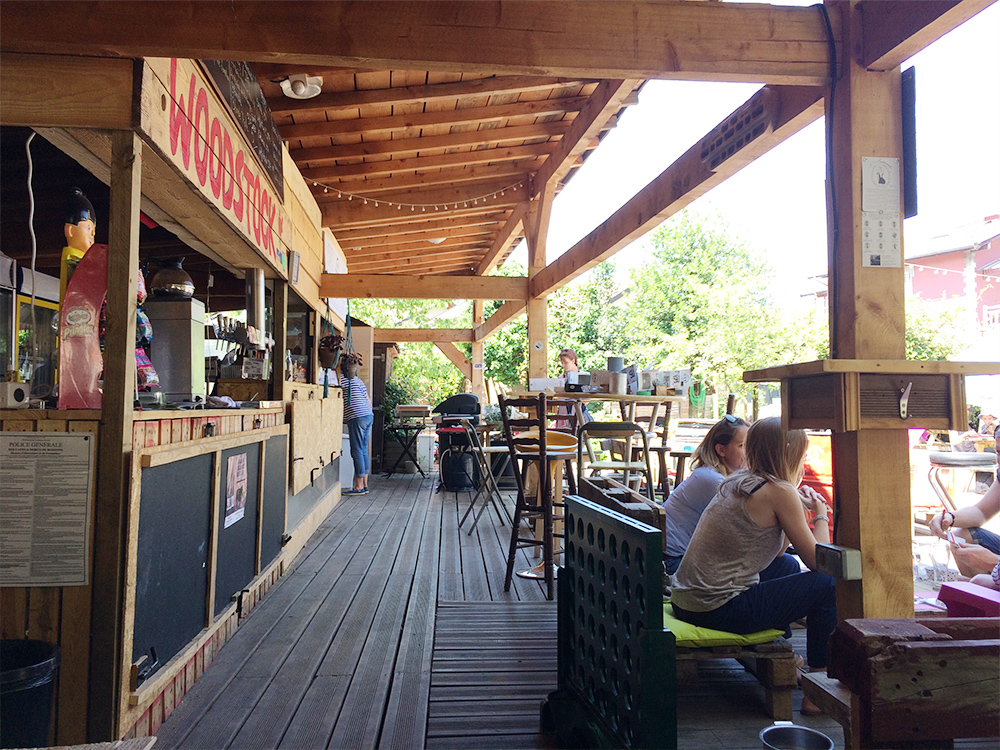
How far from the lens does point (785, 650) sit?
2346 millimetres

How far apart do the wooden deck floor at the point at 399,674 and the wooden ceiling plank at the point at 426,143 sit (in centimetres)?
347

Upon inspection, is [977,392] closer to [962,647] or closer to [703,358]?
[703,358]

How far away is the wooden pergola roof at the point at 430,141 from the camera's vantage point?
4.92m

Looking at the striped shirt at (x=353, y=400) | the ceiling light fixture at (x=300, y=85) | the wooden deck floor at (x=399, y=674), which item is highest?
the ceiling light fixture at (x=300, y=85)

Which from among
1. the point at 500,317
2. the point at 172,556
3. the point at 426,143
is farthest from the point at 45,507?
the point at 500,317

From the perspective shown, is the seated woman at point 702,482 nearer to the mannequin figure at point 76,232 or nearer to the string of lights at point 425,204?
the mannequin figure at point 76,232

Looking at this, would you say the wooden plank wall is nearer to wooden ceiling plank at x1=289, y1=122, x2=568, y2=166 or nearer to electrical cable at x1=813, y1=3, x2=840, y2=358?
electrical cable at x1=813, y1=3, x2=840, y2=358

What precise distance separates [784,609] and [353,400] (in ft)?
20.7

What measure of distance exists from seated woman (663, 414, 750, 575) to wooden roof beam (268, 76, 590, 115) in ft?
9.50

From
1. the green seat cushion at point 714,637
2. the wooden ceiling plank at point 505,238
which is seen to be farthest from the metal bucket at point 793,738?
the wooden ceiling plank at point 505,238

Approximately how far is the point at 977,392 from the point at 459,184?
13.9 metres

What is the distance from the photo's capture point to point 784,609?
2.39m

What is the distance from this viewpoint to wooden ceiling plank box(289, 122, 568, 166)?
5746 millimetres

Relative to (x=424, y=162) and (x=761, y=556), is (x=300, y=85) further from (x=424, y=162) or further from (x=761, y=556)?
(x=761, y=556)
